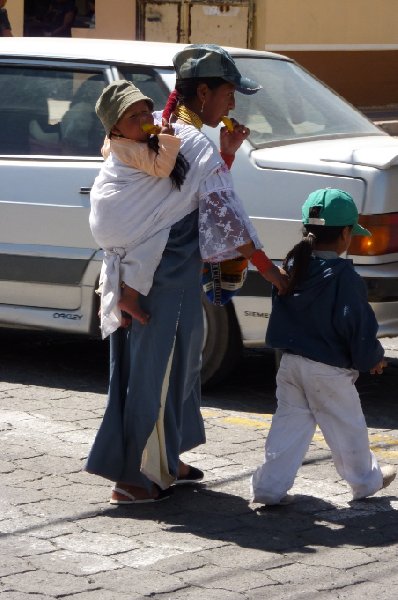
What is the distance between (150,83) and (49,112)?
0.61 metres

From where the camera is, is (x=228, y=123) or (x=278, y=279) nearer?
(x=278, y=279)

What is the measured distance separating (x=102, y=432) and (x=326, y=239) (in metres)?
1.16

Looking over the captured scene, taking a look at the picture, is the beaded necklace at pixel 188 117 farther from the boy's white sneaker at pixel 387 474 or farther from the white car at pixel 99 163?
the boy's white sneaker at pixel 387 474

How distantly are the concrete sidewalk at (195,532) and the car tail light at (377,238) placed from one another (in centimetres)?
88

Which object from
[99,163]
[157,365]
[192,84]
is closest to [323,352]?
[157,365]

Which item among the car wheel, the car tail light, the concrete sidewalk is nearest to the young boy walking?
the concrete sidewalk

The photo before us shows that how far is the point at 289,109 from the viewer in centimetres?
733

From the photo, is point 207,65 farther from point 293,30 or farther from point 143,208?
point 293,30

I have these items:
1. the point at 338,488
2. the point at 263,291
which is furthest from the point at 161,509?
the point at 263,291

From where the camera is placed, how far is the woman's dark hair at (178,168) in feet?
16.5

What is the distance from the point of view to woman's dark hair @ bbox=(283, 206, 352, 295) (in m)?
5.01

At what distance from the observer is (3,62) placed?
24.6ft

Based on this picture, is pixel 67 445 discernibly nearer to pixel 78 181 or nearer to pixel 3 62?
pixel 78 181

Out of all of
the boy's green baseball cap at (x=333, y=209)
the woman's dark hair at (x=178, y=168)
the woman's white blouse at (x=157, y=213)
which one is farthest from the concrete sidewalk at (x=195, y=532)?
the woman's dark hair at (x=178, y=168)
